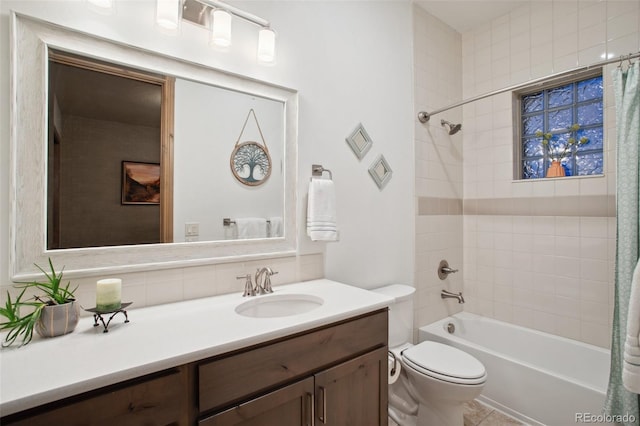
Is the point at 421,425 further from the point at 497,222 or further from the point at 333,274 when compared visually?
the point at 497,222

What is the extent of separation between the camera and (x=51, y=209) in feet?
3.38

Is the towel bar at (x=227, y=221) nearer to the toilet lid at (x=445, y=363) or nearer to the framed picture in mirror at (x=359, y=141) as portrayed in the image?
the framed picture in mirror at (x=359, y=141)

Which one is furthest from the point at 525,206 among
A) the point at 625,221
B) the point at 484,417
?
the point at 484,417

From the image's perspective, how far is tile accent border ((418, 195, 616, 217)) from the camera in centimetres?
197

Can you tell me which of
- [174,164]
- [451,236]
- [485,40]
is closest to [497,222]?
[451,236]

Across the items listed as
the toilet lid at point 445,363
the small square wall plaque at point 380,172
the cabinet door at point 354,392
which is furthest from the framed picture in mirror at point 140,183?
the toilet lid at point 445,363

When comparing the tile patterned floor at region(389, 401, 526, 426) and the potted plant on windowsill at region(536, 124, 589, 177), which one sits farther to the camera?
the potted plant on windowsill at region(536, 124, 589, 177)

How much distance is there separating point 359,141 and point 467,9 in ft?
5.03

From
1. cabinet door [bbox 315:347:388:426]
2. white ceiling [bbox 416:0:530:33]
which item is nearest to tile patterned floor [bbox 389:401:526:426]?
cabinet door [bbox 315:347:388:426]

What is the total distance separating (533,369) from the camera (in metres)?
1.75

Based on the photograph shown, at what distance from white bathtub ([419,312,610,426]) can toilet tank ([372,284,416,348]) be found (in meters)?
0.45

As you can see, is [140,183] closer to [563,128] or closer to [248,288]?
[248,288]

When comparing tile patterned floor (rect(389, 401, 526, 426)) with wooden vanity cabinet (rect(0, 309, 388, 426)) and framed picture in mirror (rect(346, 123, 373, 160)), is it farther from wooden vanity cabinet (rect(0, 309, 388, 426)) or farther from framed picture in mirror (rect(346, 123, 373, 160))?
framed picture in mirror (rect(346, 123, 373, 160))

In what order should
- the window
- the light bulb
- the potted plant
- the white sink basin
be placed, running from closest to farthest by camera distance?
the potted plant, the light bulb, the white sink basin, the window
